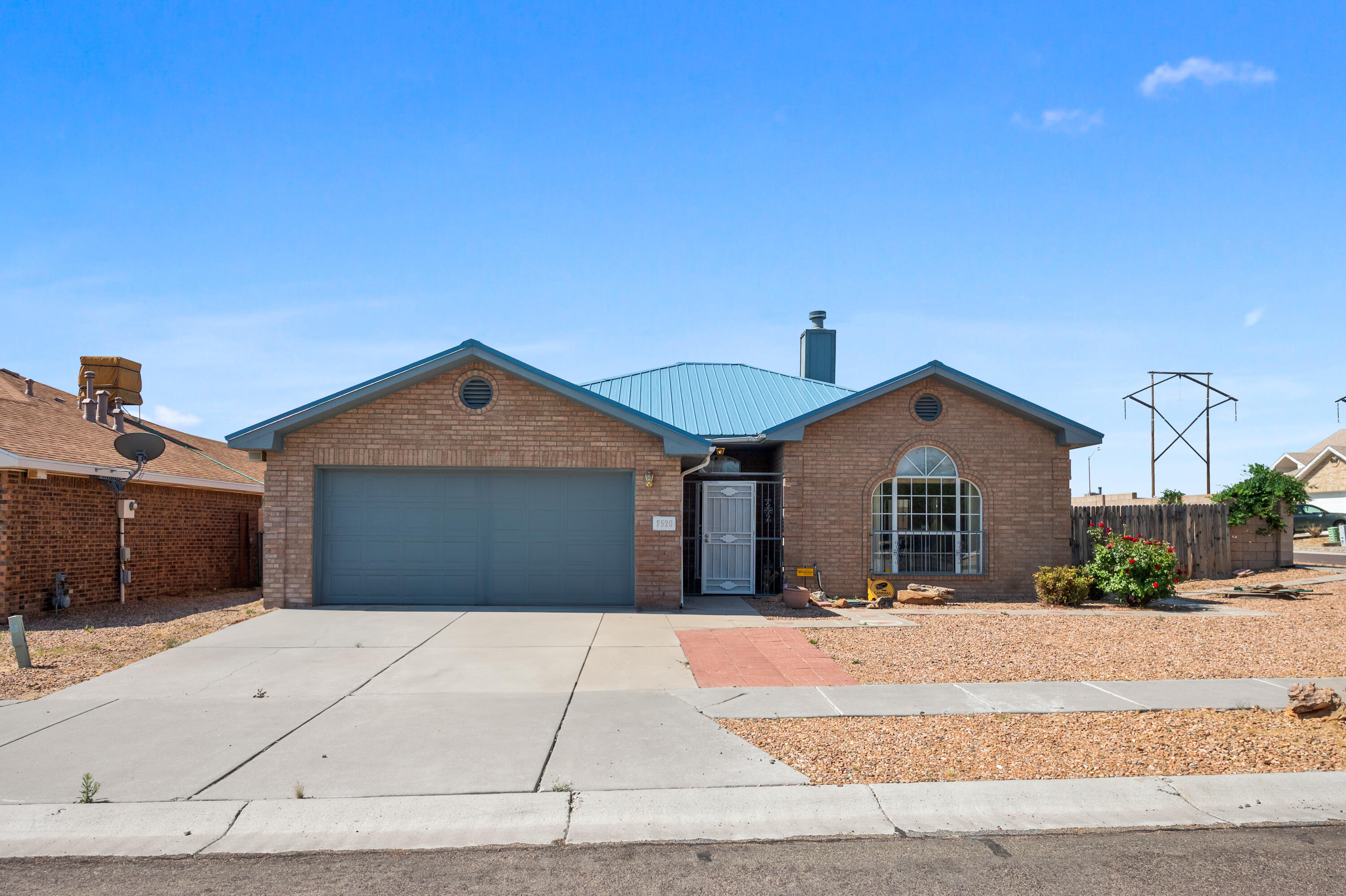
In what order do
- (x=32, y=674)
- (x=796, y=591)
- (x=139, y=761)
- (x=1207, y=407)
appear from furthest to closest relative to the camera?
(x=1207, y=407), (x=796, y=591), (x=32, y=674), (x=139, y=761)

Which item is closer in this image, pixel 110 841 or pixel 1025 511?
pixel 110 841

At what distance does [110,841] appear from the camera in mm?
5047

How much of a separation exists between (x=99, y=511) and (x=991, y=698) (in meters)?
14.5

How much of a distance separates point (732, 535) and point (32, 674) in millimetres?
10762

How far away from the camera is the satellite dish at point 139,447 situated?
14523 millimetres

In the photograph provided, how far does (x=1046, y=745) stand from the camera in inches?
259

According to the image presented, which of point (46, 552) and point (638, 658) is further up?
point (46, 552)

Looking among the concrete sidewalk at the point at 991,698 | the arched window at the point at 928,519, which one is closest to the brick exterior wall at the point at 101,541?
the concrete sidewalk at the point at 991,698

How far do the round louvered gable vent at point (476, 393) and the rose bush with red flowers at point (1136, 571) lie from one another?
11079mm

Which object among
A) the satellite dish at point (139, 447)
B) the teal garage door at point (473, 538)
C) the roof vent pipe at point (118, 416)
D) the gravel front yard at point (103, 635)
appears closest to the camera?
the gravel front yard at point (103, 635)

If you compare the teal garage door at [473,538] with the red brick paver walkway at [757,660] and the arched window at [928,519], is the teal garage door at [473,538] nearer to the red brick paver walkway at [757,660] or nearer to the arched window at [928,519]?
the red brick paver walkway at [757,660]

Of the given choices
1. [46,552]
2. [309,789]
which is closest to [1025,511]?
[309,789]

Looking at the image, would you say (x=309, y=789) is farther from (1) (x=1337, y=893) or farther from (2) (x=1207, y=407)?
(2) (x=1207, y=407)

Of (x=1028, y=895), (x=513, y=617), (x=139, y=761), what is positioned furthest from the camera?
(x=513, y=617)
